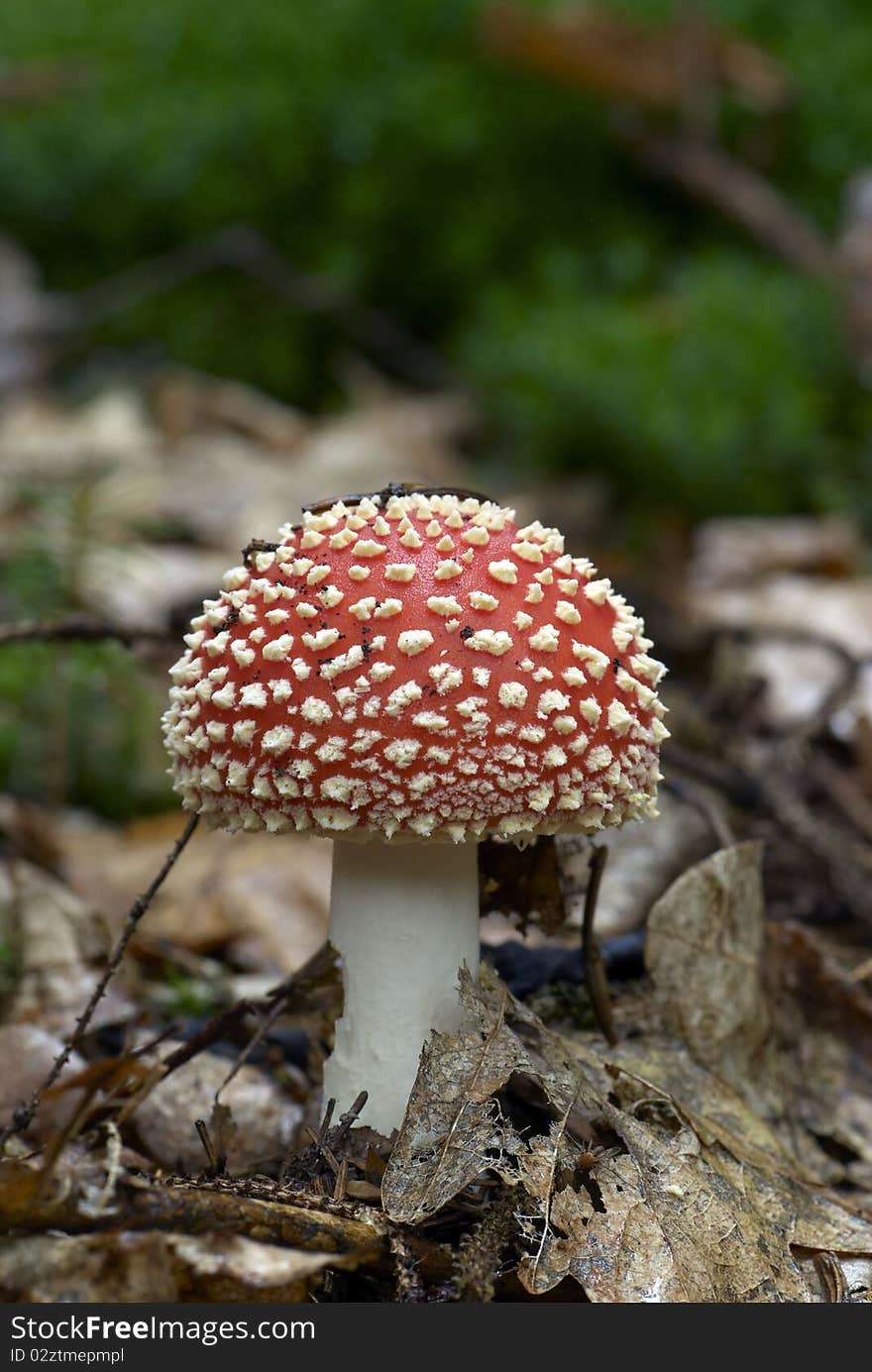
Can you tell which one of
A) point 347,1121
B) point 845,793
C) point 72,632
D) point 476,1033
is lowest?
point 347,1121

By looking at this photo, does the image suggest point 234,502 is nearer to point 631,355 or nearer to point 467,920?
point 631,355

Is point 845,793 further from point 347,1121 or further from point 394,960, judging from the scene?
point 347,1121

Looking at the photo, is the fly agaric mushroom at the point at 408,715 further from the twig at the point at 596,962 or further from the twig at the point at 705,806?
the twig at the point at 705,806

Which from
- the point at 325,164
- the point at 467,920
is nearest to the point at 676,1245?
the point at 467,920

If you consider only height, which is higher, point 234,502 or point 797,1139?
point 234,502

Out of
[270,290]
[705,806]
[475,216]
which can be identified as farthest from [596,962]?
[270,290]

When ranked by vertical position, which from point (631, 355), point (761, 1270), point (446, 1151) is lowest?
point (761, 1270)

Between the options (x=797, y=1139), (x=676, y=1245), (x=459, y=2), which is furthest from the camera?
(x=459, y=2)

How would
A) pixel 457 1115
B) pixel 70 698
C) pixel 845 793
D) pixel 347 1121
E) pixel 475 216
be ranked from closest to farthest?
1. pixel 457 1115
2. pixel 347 1121
3. pixel 845 793
4. pixel 70 698
5. pixel 475 216
